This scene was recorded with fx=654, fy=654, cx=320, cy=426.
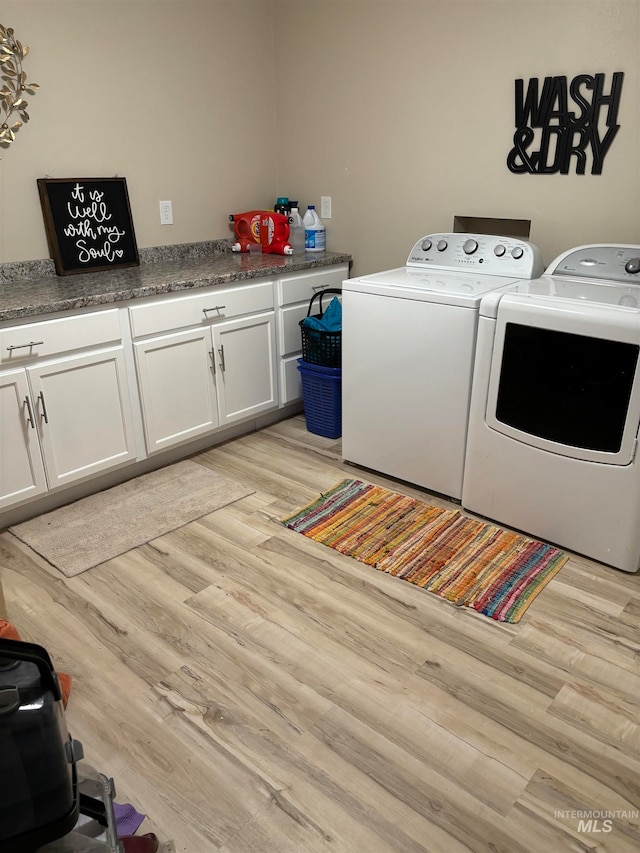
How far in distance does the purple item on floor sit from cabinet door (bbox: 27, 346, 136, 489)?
4.81ft

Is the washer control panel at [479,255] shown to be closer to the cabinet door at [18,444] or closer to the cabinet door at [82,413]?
the cabinet door at [82,413]

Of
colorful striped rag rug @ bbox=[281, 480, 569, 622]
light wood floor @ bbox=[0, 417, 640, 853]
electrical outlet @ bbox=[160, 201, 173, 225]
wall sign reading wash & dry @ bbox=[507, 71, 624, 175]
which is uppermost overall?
wall sign reading wash & dry @ bbox=[507, 71, 624, 175]

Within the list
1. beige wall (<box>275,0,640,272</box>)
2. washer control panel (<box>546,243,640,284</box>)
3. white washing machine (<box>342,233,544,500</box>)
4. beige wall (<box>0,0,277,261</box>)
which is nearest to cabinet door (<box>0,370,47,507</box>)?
beige wall (<box>0,0,277,261</box>)

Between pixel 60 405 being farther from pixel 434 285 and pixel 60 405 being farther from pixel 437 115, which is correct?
pixel 437 115

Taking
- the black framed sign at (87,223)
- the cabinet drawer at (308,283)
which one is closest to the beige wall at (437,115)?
the cabinet drawer at (308,283)

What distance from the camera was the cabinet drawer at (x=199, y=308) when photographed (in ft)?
9.06

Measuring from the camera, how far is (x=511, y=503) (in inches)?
98.8

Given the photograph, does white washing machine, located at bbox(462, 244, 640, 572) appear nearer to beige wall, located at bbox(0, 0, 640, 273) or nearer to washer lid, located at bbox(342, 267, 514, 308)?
washer lid, located at bbox(342, 267, 514, 308)

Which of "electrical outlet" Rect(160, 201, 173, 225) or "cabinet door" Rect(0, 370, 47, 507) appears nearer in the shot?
"cabinet door" Rect(0, 370, 47, 507)

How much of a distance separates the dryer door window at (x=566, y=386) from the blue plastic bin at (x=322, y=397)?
101 cm

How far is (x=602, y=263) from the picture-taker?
101 inches

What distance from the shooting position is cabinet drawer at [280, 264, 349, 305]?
333cm

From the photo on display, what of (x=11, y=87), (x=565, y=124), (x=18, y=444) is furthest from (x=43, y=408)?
(x=565, y=124)

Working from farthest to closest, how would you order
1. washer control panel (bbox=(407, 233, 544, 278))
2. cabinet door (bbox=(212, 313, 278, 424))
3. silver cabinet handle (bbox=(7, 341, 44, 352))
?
1. cabinet door (bbox=(212, 313, 278, 424))
2. washer control panel (bbox=(407, 233, 544, 278))
3. silver cabinet handle (bbox=(7, 341, 44, 352))
